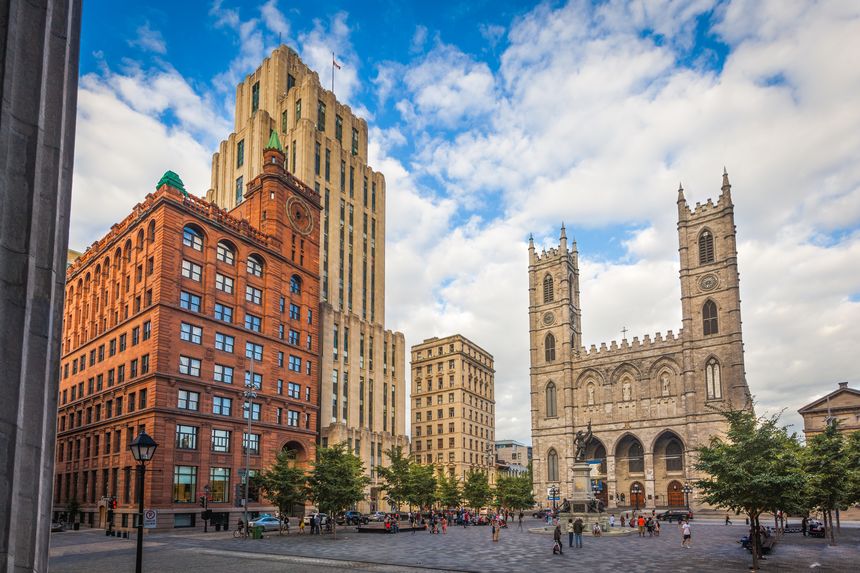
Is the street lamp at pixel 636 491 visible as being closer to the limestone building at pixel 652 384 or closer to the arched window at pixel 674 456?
the limestone building at pixel 652 384

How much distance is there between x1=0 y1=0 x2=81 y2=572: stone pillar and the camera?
737 centimetres

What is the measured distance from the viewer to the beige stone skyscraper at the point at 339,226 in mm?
81000

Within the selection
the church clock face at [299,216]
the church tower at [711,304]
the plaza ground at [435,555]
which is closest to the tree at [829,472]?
the plaza ground at [435,555]

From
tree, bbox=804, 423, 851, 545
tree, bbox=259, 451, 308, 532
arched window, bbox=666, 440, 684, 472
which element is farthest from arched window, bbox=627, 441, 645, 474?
tree, bbox=259, 451, 308, 532

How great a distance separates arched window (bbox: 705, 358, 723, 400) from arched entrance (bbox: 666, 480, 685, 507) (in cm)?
1354

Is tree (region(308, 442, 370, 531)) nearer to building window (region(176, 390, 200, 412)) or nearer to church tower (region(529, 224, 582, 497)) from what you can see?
building window (region(176, 390, 200, 412))

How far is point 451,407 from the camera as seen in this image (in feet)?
382

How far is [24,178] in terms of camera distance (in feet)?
25.7

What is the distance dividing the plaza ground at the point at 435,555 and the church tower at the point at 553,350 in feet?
203

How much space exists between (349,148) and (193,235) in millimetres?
43332

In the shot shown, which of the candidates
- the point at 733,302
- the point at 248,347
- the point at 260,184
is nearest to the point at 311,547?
the point at 248,347

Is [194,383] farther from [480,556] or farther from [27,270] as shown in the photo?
[27,270]

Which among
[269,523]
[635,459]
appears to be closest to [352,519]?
[269,523]

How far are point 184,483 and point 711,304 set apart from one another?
77795 mm
